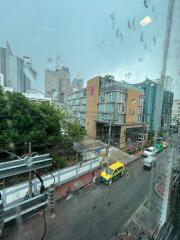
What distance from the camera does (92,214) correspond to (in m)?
2.47

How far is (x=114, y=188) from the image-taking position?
3568 millimetres

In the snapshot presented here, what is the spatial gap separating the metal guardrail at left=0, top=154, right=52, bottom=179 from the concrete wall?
7.59 m

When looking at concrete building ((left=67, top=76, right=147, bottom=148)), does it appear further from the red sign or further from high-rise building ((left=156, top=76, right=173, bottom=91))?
high-rise building ((left=156, top=76, right=173, bottom=91))

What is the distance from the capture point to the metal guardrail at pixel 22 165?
21.4 inches

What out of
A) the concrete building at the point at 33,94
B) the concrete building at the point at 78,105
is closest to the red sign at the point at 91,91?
the concrete building at the point at 78,105

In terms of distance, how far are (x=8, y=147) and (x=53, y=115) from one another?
5.93ft

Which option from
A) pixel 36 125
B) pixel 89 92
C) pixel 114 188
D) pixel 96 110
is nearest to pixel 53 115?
pixel 36 125

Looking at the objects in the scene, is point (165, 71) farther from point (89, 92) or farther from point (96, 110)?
point (89, 92)

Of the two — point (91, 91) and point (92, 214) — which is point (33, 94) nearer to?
point (91, 91)

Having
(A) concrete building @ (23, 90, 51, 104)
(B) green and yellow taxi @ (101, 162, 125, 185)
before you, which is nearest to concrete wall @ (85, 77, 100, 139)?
(A) concrete building @ (23, 90, 51, 104)

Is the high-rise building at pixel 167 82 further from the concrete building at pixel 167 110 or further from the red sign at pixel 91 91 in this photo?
the red sign at pixel 91 91

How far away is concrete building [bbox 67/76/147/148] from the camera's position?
6.93 m

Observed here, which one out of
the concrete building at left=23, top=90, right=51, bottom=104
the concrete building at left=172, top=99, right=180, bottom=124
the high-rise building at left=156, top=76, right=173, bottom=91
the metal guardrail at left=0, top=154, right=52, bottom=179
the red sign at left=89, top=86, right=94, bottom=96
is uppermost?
the red sign at left=89, top=86, right=94, bottom=96

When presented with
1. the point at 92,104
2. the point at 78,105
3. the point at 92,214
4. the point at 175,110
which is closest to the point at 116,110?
the point at 92,104
